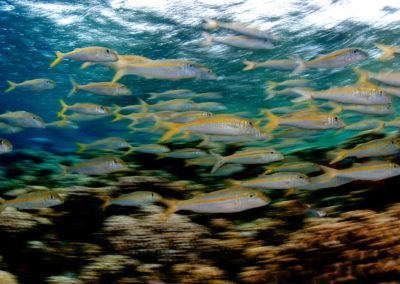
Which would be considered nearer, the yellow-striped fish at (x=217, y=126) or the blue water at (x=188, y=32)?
the yellow-striped fish at (x=217, y=126)

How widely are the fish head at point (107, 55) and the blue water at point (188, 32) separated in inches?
423

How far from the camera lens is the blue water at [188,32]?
624 inches

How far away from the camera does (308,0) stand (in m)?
14.9

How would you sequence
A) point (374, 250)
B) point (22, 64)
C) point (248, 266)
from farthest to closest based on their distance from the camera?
point (22, 64) → point (248, 266) → point (374, 250)

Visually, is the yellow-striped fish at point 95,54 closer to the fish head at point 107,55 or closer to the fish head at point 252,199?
the fish head at point 107,55

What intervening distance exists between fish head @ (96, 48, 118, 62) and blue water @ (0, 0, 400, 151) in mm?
10754

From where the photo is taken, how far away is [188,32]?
59.3 feet

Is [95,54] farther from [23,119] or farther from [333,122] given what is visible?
[333,122]

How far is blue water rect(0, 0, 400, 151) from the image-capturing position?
15.9m

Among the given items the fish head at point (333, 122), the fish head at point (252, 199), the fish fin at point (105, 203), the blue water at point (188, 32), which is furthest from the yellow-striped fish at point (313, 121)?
the blue water at point (188, 32)

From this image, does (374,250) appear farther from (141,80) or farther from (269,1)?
(141,80)

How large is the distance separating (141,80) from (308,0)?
13.2m

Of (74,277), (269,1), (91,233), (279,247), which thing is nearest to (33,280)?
(74,277)

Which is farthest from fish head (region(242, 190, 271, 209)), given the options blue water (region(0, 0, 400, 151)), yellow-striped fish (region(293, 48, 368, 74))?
blue water (region(0, 0, 400, 151))
